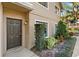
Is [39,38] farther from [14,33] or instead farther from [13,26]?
[13,26]

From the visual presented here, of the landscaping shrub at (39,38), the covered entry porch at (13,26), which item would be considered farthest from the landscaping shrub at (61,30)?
the covered entry porch at (13,26)

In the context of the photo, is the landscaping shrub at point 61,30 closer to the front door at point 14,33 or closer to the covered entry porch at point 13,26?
the covered entry porch at point 13,26

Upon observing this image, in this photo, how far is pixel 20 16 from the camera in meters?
8.46

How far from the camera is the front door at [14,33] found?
24.0ft

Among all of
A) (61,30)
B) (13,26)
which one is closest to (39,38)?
(13,26)

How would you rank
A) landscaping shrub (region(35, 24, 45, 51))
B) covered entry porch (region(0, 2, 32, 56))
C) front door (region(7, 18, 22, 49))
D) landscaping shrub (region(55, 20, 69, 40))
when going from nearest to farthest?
covered entry porch (region(0, 2, 32, 56))
front door (region(7, 18, 22, 49))
landscaping shrub (region(35, 24, 45, 51))
landscaping shrub (region(55, 20, 69, 40))

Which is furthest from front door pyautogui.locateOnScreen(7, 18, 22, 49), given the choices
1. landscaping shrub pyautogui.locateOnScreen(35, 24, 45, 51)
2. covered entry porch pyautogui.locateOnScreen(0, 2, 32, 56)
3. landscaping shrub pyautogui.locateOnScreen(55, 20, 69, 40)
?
landscaping shrub pyautogui.locateOnScreen(55, 20, 69, 40)

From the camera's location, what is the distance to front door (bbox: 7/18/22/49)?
7312 mm

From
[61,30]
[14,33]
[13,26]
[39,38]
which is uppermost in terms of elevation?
[13,26]

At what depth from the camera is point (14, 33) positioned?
7855 mm

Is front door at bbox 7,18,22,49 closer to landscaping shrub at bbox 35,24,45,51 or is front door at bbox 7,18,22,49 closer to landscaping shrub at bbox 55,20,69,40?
landscaping shrub at bbox 35,24,45,51

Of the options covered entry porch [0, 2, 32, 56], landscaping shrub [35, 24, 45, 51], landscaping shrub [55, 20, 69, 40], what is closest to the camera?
covered entry porch [0, 2, 32, 56]

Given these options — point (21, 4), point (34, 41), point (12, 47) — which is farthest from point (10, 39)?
point (34, 41)

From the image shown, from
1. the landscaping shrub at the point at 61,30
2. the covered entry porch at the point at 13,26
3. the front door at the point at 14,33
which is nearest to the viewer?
the covered entry porch at the point at 13,26
